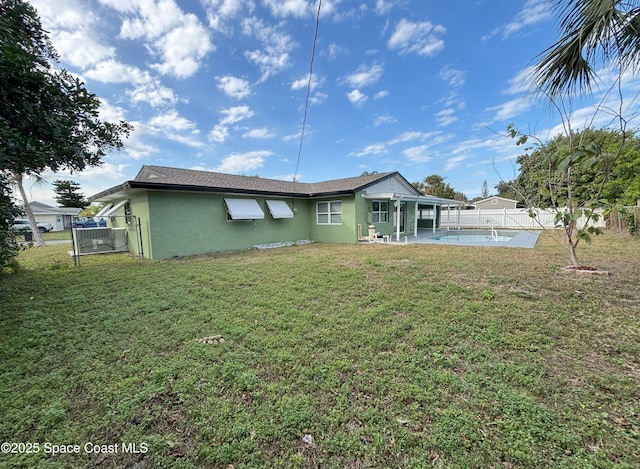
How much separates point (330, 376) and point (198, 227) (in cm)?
1132

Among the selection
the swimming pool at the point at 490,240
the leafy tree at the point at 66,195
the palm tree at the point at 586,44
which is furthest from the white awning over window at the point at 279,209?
the leafy tree at the point at 66,195

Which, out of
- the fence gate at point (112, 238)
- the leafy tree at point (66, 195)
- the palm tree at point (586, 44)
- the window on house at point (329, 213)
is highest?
the leafy tree at point (66, 195)

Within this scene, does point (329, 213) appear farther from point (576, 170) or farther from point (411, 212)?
point (576, 170)

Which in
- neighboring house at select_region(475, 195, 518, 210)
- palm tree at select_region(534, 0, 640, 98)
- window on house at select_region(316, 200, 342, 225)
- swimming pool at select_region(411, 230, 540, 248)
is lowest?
swimming pool at select_region(411, 230, 540, 248)

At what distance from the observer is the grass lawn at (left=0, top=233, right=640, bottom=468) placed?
2.10 m

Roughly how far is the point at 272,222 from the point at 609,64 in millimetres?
13694

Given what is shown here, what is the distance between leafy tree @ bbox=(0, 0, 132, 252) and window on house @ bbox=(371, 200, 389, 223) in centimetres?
1420

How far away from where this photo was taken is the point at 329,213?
1647 cm

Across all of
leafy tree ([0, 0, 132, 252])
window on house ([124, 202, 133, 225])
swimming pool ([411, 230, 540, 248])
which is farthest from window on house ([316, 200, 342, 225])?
leafy tree ([0, 0, 132, 252])

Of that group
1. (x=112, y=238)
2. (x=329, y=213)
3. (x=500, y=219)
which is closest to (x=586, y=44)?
(x=329, y=213)

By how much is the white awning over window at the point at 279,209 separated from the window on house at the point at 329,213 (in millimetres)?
2315

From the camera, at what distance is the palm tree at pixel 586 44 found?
3279 mm

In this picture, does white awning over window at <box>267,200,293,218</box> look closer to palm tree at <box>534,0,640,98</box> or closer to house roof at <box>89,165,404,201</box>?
house roof at <box>89,165,404,201</box>

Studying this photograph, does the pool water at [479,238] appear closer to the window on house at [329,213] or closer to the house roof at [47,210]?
the window on house at [329,213]
